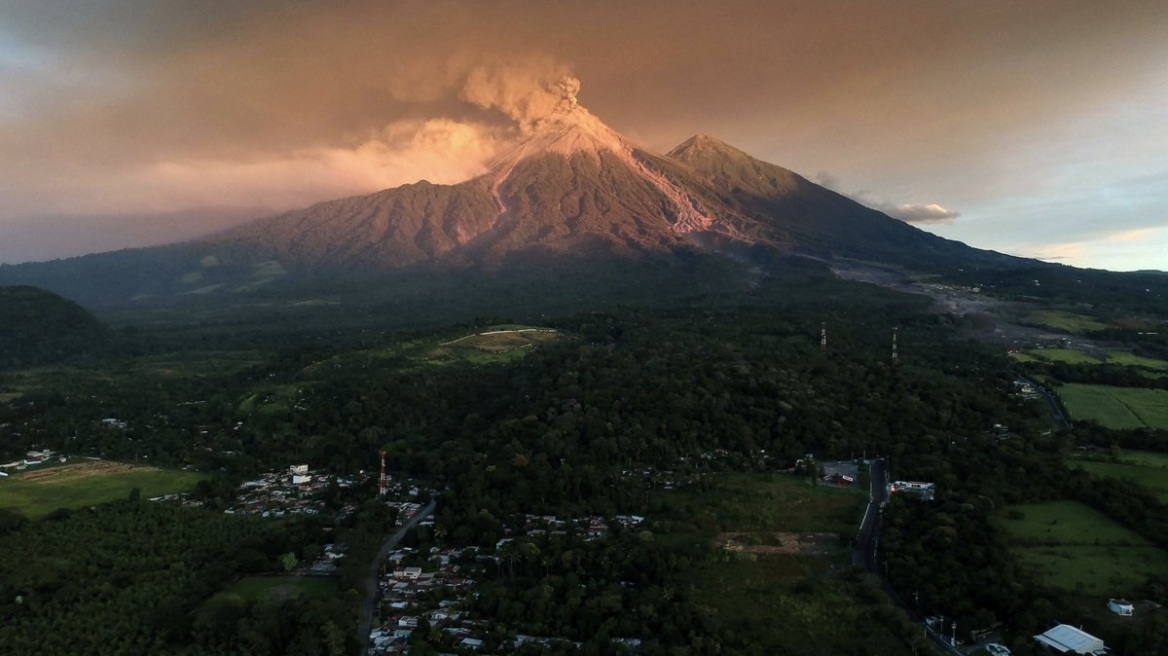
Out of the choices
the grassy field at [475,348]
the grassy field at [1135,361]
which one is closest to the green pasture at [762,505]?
the grassy field at [475,348]

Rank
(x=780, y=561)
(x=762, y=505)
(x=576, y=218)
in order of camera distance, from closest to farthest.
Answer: (x=780, y=561), (x=762, y=505), (x=576, y=218)

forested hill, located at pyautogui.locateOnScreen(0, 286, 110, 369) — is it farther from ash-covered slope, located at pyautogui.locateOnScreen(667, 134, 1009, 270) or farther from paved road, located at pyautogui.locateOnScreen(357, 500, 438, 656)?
ash-covered slope, located at pyautogui.locateOnScreen(667, 134, 1009, 270)

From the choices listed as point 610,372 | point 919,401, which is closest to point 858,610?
point 919,401

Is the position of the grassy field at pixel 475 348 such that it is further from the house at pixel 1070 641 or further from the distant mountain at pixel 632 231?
the distant mountain at pixel 632 231

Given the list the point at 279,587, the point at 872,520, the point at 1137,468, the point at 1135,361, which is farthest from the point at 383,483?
the point at 1135,361

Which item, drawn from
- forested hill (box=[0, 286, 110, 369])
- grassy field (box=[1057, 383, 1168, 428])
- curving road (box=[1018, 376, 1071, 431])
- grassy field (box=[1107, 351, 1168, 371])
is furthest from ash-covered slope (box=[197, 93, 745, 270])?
grassy field (box=[1057, 383, 1168, 428])

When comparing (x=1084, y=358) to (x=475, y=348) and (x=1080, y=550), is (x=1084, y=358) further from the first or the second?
(x=475, y=348)

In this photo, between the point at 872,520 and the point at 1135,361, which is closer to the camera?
the point at 872,520

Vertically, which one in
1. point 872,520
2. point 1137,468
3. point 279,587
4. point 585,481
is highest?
point 1137,468
